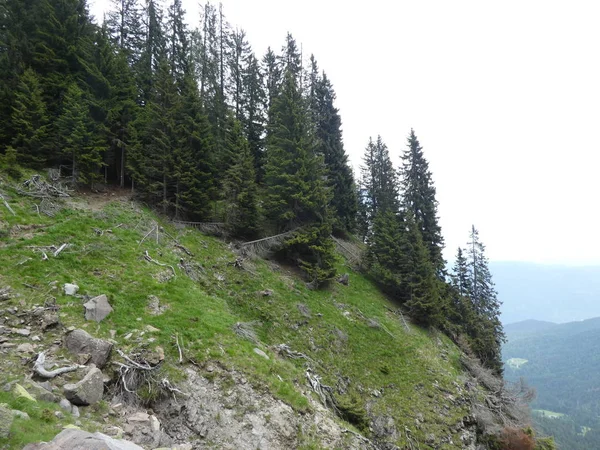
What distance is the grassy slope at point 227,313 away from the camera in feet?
36.4

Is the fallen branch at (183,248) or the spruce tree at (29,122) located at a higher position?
the spruce tree at (29,122)

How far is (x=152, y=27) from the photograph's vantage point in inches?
1465

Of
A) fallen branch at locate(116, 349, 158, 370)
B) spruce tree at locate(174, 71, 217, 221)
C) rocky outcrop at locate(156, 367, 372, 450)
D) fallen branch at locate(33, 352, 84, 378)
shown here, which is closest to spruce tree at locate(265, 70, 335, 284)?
spruce tree at locate(174, 71, 217, 221)

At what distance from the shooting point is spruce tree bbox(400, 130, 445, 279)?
1344 inches

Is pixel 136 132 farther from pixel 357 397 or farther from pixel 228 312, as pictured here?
pixel 357 397

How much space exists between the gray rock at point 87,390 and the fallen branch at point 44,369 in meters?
0.51

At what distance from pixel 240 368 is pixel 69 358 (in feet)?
17.1

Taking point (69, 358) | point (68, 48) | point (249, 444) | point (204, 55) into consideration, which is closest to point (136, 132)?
point (68, 48)

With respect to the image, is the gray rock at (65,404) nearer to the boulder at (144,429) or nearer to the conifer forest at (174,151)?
the boulder at (144,429)

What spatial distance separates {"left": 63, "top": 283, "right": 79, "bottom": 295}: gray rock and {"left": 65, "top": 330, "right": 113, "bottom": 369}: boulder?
2068 mm

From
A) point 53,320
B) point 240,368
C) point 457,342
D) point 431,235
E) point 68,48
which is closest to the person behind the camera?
point 53,320

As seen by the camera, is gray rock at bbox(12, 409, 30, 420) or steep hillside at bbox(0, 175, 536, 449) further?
steep hillside at bbox(0, 175, 536, 449)

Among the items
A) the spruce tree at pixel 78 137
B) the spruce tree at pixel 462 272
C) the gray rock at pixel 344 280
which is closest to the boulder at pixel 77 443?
the spruce tree at pixel 78 137

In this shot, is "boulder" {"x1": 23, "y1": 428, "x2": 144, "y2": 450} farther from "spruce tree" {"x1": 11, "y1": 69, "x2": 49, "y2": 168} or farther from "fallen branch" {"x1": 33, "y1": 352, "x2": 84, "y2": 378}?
"spruce tree" {"x1": 11, "y1": 69, "x2": 49, "y2": 168}
